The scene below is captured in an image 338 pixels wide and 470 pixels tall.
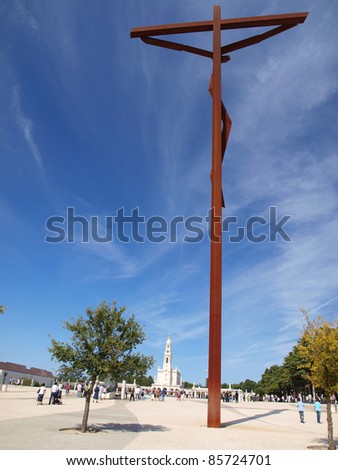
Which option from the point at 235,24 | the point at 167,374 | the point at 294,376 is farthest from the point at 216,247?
the point at 167,374

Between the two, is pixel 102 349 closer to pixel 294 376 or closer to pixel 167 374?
pixel 294 376

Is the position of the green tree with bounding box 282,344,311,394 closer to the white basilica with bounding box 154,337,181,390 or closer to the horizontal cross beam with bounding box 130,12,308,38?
the horizontal cross beam with bounding box 130,12,308,38

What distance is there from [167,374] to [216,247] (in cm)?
16581

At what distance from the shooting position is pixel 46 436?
13.5 metres

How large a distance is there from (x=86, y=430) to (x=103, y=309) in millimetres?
5153

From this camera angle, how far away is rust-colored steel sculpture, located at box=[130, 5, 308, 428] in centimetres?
2016

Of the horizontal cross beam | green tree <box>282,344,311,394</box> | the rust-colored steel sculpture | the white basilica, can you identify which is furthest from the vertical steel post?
the white basilica

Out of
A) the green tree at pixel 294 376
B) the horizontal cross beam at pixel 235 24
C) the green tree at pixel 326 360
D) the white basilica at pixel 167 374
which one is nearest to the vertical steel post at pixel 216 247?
the horizontal cross beam at pixel 235 24

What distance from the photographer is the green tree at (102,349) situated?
16.1 meters

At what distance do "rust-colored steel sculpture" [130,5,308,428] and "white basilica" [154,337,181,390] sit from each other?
162 meters

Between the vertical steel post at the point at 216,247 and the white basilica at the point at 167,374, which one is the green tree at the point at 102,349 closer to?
the vertical steel post at the point at 216,247

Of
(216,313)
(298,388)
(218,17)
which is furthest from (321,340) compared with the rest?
(298,388)
